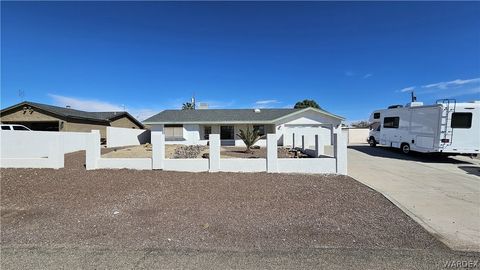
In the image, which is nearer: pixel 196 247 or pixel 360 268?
pixel 360 268

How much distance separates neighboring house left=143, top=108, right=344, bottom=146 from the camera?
974 inches

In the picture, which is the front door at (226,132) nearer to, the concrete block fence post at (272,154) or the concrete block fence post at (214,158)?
the concrete block fence post at (214,158)

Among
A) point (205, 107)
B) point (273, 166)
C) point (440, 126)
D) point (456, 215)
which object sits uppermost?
point (205, 107)

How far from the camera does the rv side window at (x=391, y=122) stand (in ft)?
56.1

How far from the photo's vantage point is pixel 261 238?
168 inches

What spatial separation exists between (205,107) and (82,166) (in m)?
22.8

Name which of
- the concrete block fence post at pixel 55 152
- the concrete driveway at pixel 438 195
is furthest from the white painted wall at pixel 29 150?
the concrete driveway at pixel 438 195

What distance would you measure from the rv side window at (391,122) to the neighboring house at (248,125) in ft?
21.5

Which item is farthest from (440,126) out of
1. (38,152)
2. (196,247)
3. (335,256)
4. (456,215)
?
(38,152)

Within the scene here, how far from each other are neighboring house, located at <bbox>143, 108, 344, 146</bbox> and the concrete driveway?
42.2 feet

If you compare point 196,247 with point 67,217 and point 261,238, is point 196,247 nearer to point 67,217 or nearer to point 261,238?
point 261,238

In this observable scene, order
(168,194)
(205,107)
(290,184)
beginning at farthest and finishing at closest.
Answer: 1. (205,107)
2. (290,184)
3. (168,194)

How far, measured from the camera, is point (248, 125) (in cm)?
2520

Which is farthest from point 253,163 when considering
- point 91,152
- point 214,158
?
point 91,152
